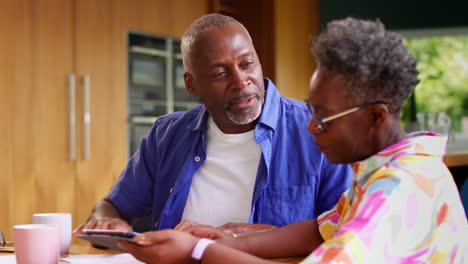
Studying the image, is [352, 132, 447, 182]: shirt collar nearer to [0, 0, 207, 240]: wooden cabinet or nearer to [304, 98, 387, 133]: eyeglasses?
[304, 98, 387, 133]: eyeglasses

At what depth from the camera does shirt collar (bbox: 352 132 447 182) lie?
40.9 inches

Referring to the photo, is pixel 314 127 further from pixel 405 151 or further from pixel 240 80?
pixel 240 80

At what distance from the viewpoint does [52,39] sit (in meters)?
3.76

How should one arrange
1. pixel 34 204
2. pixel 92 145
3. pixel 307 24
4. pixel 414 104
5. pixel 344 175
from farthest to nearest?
1. pixel 307 24
2. pixel 92 145
3. pixel 34 204
4. pixel 414 104
5. pixel 344 175

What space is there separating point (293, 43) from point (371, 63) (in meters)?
4.29

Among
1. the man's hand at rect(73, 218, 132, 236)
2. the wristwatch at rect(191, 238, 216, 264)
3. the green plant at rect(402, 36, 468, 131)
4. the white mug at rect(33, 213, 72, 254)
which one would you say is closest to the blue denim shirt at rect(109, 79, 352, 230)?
the man's hand at rect(73, 218, 132, 236)

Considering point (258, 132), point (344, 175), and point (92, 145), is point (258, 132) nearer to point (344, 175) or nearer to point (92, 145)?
point (344, 175)

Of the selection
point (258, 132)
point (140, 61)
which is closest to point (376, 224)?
point (258, 132)

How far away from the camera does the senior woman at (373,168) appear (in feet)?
3.08

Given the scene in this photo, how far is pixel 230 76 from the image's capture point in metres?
1.85

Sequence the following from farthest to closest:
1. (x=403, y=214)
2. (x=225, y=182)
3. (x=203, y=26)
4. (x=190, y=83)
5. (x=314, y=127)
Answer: (x=190, y=83)
(x=203, y=26)
(x=225, y=182)
(x=314, y=127)
(x=403, y=214)

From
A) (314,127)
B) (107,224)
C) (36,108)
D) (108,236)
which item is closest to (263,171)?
(107,224)

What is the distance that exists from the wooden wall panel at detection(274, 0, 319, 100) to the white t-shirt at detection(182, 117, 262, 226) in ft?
10.8

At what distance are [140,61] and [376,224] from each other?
350 centimetres
